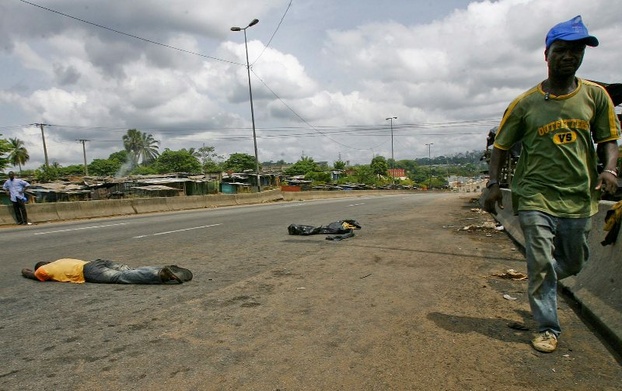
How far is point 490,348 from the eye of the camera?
303 cm

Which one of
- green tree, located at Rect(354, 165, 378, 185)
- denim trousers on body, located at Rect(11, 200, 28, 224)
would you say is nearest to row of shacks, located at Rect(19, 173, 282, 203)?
denim trousers on body, located at Rect(11, 200, 28, 224)

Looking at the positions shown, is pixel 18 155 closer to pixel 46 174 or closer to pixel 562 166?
pixel 46 174

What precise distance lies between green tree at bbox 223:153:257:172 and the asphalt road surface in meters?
101

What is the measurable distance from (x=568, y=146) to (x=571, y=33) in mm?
775

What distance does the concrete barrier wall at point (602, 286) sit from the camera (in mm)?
3154

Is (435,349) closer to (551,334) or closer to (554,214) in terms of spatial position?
(551,334)

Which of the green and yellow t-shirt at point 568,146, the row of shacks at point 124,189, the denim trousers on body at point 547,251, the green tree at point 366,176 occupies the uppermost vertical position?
the green and yellow t-shirt at point 568,146

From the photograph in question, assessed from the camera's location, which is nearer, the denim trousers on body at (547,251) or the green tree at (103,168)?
the denim trousers on body at (547,251)

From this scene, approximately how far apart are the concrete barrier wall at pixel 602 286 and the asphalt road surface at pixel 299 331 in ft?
0.42

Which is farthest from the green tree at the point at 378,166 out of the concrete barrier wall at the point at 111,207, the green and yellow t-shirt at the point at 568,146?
the green and yellow t-shirt at the point at 568,146

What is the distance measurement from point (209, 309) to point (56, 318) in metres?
1.35

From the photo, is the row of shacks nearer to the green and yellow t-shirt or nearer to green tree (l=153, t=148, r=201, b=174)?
the green and yellow t-shirt

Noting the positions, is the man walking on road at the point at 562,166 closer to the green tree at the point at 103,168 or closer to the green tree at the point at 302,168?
the green tree at the point at 302,168

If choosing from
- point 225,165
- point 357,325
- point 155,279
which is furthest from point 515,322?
point 225,165
